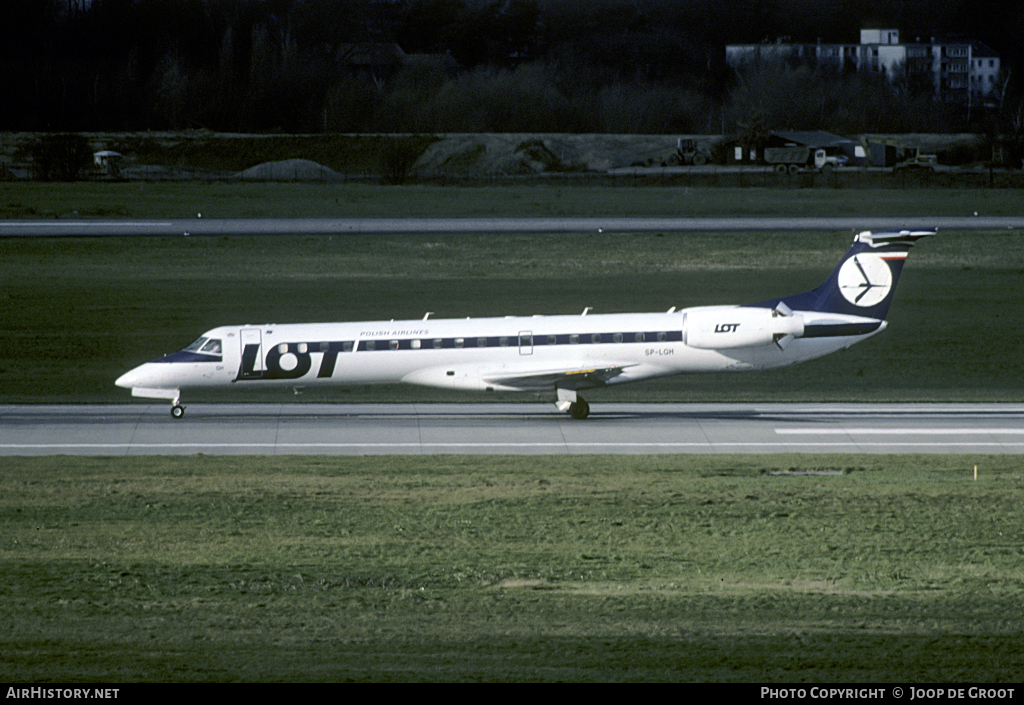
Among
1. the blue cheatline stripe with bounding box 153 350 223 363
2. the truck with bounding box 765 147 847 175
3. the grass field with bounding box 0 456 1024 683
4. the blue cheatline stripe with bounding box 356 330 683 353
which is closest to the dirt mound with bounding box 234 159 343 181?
the truck with bounding box 765 147 847 175

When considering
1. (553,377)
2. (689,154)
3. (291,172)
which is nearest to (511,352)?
(553,377)

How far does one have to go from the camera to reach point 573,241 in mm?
69938

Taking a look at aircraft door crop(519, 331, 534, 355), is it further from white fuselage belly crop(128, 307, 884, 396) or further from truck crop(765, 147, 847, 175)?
truck crop(765, 147, 847, 175)

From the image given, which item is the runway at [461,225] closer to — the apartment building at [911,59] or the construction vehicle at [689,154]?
the construction vehicle at [689,154]

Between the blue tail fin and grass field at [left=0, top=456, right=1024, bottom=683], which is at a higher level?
the blue tail fin

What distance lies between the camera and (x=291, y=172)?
11231 centimetres

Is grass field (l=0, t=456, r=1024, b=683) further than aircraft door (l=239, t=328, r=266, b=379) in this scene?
No

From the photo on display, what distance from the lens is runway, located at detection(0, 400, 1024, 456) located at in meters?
35.8

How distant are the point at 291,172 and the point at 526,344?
7575cm

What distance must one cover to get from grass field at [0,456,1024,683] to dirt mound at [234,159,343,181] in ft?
270

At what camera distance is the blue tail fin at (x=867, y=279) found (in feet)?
139

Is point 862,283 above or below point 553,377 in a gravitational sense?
above

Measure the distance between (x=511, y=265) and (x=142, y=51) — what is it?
122 metres

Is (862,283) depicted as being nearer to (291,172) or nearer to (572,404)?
(572,404)
